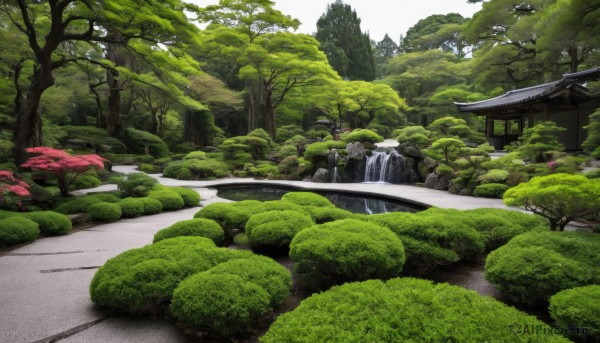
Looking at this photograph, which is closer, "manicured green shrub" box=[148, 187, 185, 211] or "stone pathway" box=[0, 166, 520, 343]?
"stone pathway" box=[0, 166, 520, 343]

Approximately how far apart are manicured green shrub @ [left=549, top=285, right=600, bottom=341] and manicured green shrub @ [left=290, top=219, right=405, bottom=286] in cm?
130

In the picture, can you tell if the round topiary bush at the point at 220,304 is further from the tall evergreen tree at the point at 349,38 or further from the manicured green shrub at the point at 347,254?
the tall evergreen tree at the point at 349,38

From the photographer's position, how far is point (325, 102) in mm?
24047

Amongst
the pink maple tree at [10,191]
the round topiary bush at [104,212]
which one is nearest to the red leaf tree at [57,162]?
the pink maple tree at [10,191]

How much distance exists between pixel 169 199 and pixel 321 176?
8.43 metres

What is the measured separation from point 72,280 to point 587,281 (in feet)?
17.5

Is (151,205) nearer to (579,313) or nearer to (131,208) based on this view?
(131,208)

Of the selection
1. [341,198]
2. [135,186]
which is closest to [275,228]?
[135,186]

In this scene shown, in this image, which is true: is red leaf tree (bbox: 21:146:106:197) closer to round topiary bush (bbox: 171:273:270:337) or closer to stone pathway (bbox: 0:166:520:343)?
stone pathway (bbox: 0:166:520:343)

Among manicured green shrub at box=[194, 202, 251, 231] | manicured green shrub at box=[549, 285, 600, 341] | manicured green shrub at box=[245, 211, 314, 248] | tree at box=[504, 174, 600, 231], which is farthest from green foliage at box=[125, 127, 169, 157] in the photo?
manicured green shrub at box=[549, 285, 600, 341]

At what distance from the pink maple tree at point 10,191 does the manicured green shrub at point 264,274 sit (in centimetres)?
502

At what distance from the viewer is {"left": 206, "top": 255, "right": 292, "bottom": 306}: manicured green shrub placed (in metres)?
2.84

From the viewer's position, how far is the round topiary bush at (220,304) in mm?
2412

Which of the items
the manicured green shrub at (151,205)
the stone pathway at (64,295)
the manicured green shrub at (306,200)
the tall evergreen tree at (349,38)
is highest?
the tall evergreen tree at (349,38)
